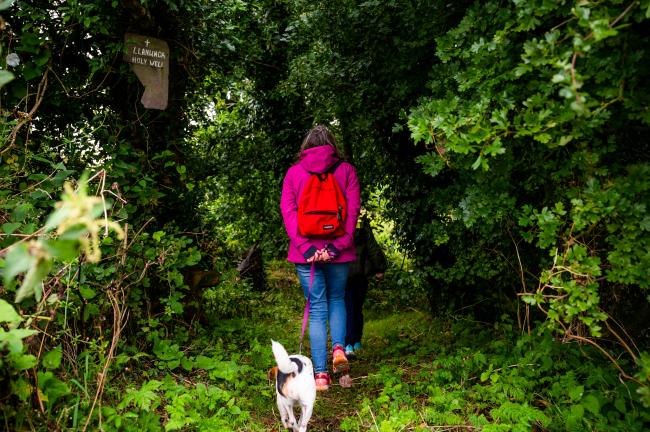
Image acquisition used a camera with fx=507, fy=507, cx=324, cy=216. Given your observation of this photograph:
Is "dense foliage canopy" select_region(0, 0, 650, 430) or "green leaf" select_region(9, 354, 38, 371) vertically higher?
"dense foliage canopy" select_region(0, 0, 650, 430)

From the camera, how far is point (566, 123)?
2695 millimetres

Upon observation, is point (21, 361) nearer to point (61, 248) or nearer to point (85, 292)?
point (85, 292)

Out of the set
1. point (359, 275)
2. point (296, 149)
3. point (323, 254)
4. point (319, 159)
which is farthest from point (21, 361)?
point (296, 149)

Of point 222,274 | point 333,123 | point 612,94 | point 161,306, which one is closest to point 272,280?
point 333,123

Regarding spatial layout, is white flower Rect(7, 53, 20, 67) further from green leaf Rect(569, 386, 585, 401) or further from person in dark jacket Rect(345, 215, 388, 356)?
green leaf Rect(569, 386, 585, 401)

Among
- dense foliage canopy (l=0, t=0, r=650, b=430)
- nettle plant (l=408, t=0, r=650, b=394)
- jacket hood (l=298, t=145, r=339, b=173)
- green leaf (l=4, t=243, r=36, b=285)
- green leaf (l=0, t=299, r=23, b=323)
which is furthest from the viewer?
jacket hood (l=298, t=145, r=339, b=173)

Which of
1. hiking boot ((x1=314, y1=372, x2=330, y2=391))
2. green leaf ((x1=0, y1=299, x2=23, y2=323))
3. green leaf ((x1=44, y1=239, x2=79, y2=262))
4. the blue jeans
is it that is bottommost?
hiking boot ((x1=314, y1=372, x2=330, y2=391))

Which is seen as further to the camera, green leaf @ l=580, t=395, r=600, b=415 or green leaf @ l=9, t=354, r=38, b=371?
green leaf @ l=580, t=395, r=600, b=415

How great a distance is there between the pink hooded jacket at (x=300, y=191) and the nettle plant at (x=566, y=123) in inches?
39.8

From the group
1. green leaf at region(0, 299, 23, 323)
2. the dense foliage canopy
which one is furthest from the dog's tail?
green leaf at region(0, 299, 23, 323)

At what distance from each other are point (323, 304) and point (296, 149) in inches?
153

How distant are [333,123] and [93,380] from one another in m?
4.75

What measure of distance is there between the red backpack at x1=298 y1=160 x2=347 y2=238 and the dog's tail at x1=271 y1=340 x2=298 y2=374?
124cm

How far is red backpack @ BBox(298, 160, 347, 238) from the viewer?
13.0 feet
